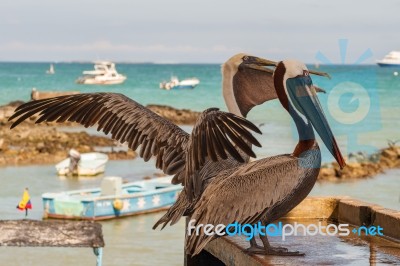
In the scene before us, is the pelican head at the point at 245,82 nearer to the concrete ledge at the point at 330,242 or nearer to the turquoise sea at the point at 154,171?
the turquoise sea at the point at 154,171

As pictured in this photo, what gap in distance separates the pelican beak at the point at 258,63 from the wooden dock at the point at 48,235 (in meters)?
3.13

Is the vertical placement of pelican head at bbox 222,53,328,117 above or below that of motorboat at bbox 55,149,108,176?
above

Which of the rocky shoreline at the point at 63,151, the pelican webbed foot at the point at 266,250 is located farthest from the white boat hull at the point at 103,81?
the pelican webbed foot at the point at 266,250

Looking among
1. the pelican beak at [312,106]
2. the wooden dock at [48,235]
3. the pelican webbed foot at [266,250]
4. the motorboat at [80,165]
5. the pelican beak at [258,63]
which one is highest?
the pelican beak at [258,63]

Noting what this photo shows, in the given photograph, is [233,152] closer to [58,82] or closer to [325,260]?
[325,260]

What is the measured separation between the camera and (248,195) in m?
4.64

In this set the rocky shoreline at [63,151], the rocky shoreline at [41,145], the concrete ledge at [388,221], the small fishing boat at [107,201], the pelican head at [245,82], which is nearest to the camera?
the pelican head at [245,82]

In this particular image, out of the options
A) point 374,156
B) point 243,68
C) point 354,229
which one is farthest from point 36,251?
point 374,156

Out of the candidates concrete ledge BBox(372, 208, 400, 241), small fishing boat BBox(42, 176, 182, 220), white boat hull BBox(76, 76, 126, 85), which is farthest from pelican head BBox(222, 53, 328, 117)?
white boat hull BBox(76, 76, 126, 85)

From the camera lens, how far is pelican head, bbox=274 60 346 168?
4543 mm

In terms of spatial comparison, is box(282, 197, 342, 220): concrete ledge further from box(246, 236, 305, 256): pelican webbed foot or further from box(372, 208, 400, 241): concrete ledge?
box(246, 236, 305, 256): pelican webbed foot

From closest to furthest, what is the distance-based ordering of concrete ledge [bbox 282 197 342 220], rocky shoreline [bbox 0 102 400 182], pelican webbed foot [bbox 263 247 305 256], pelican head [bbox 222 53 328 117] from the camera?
pelican webbed foot [bbox 263 247 305 256] < pelican head [bbox 222 53 328 117] < concrete ledge [bbox 282 197 342 220] < rocky shoreline [bbox 0 102 400 182]

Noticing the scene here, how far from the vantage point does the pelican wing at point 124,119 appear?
5.36 m

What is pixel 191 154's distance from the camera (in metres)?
4.62
